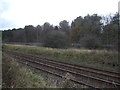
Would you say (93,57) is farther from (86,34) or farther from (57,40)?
(86,34)

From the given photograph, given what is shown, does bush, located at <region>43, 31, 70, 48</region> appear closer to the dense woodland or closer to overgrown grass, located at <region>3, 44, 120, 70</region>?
the dense woodland

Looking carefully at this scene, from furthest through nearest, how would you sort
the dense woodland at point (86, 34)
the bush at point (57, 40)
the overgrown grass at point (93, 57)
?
the bush at point (57, 40) < the dense woodland at point (86, 34) < the overgrown grass at point (93, 57)

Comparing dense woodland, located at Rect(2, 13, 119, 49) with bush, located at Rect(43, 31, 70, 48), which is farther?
bush, located at Rect(43, 31, 70, 48)

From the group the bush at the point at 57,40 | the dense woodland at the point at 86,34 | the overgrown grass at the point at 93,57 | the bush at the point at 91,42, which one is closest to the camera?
the overgrown grass at the point at 93,57

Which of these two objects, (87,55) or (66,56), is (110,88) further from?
(66,56)

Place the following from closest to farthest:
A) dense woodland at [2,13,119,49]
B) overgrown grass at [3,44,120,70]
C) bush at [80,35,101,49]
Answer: overgrown grass at [3,44,120,70], dense woodland at [2,13,119,49], bush at [80,35,101,49]

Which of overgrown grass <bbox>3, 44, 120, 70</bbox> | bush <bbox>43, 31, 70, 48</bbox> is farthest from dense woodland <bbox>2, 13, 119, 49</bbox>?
overgrown grass <bbox>3, 44, 120, 70</bbox>

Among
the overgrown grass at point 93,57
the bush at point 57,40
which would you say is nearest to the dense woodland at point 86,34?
the bush at point 57,40

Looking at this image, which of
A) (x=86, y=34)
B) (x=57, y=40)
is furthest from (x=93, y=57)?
(x=86, y=34)

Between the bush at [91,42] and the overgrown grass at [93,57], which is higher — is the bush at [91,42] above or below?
above

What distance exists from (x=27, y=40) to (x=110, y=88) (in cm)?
7274

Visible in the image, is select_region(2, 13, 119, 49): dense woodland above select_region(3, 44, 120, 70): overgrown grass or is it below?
above

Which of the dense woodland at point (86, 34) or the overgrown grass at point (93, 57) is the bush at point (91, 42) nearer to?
the dense woodland at point (86, 34)

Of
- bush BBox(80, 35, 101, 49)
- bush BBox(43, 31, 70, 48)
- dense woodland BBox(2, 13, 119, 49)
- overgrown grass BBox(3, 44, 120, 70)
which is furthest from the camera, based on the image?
bush BBox(43, 31, 70, 48)
